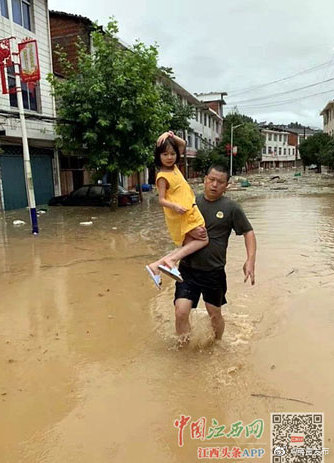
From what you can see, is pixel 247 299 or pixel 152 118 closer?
pixel 247 299

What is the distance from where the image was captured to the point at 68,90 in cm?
1365

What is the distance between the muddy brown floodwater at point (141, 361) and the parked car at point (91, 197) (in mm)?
9483

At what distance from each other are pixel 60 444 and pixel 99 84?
1205 centimetres

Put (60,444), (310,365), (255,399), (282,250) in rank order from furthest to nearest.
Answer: (282,250)
(310,365)
(255,399)
(60,444)

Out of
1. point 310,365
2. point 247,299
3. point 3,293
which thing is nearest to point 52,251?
point 3,293

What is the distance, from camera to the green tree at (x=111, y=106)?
13219 mm

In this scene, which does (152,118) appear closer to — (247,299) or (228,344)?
(247,299)

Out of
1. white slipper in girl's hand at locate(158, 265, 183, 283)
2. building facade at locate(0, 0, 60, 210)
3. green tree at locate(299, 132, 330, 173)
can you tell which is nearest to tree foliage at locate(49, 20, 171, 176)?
building facade at locate(0, 0, 60, 210)

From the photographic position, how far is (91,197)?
16.8 m

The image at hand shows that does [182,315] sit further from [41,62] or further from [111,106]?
[41,62]

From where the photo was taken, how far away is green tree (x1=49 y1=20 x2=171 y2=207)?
13219mm

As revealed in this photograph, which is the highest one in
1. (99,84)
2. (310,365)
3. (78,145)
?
(99,84)

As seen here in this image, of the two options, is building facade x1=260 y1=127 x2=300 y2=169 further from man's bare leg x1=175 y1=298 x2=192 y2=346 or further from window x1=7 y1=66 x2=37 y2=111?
man's bare leg x1=175 y1=298 x2=192 y2=346

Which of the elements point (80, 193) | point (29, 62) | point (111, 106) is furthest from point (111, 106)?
point (80, 193)
